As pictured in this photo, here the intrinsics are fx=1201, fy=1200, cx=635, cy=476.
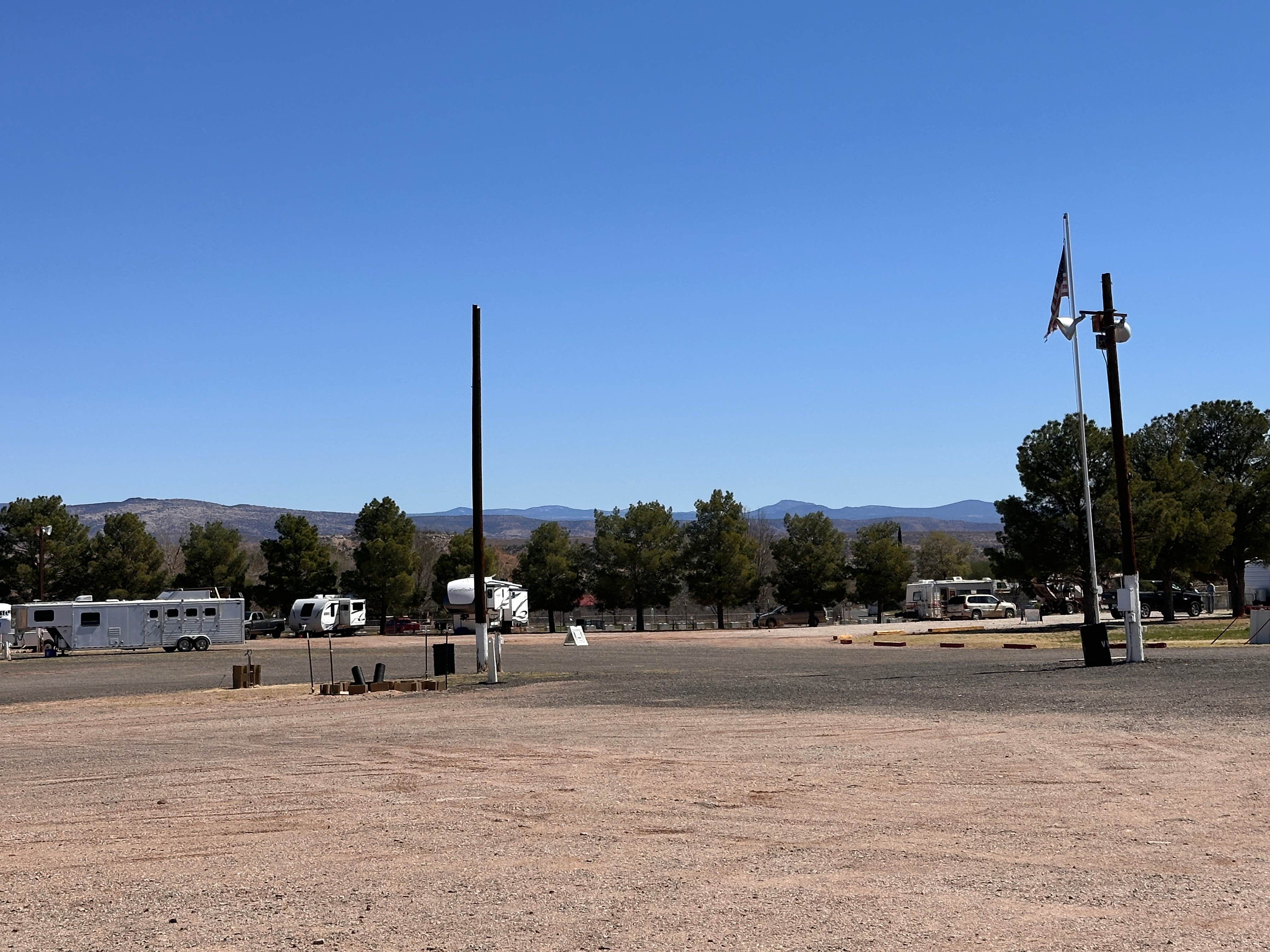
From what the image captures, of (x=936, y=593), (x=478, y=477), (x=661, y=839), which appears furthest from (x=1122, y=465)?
(x=936, y=593)

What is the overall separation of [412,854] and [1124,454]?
21.5 meters

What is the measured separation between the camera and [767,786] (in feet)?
35.4

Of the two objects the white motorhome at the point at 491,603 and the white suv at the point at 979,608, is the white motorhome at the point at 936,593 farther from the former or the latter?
the white motorhome at the point at 491,603

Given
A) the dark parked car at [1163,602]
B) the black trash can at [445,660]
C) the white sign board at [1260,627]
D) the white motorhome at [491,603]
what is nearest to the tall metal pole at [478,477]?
the black trash can at [445,660]

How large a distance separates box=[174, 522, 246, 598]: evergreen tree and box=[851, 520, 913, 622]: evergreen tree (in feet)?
129

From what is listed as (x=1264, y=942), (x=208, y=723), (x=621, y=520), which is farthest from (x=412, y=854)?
(x=621, y=520)

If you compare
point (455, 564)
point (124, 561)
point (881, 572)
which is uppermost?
point (124, 561)

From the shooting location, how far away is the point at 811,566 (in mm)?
73188

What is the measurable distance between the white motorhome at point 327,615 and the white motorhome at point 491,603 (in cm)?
671

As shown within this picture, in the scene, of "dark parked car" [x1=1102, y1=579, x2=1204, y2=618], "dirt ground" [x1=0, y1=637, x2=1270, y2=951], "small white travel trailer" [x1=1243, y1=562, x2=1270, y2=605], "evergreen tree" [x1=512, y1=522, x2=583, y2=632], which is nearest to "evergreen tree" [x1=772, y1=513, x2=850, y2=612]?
"evergreen tree" [x1=512, y1=522, x2=583, y2=632]

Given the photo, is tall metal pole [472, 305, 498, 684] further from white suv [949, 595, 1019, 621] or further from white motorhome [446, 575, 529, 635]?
white suv [949, 595, 1019, 621]

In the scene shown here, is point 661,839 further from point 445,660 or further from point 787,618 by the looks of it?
point 787,618

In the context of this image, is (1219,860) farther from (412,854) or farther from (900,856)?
(412,854)

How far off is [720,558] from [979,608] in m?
15.0
